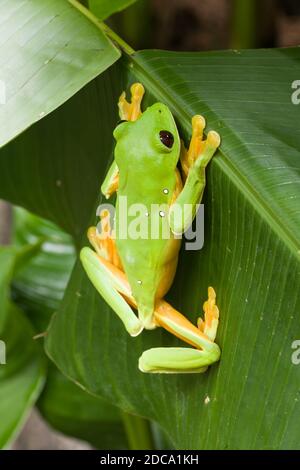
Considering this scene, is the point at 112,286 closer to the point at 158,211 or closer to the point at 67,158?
the point at 158,211

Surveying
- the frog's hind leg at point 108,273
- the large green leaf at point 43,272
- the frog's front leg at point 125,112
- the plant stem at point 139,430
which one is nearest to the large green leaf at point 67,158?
the frog's front leg at point 125,112

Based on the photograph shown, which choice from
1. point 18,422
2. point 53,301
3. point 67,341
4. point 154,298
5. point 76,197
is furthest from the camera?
point 53,301

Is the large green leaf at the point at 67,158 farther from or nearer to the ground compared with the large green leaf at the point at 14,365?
farther from the ground

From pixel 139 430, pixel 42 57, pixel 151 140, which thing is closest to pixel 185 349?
pixel 151 140

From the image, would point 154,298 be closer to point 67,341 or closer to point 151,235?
point 151,235

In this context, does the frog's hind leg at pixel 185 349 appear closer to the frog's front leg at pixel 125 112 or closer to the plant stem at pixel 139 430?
the frog's front leg at pixel 125 112

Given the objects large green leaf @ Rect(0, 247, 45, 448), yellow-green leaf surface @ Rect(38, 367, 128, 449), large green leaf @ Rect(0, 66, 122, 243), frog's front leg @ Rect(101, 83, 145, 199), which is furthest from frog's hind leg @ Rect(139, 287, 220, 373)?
yellow-green leaf surface @ Rect(38, 367, 128, 449)

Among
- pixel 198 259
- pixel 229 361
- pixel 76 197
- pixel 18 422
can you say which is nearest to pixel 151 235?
pixel 198 259
